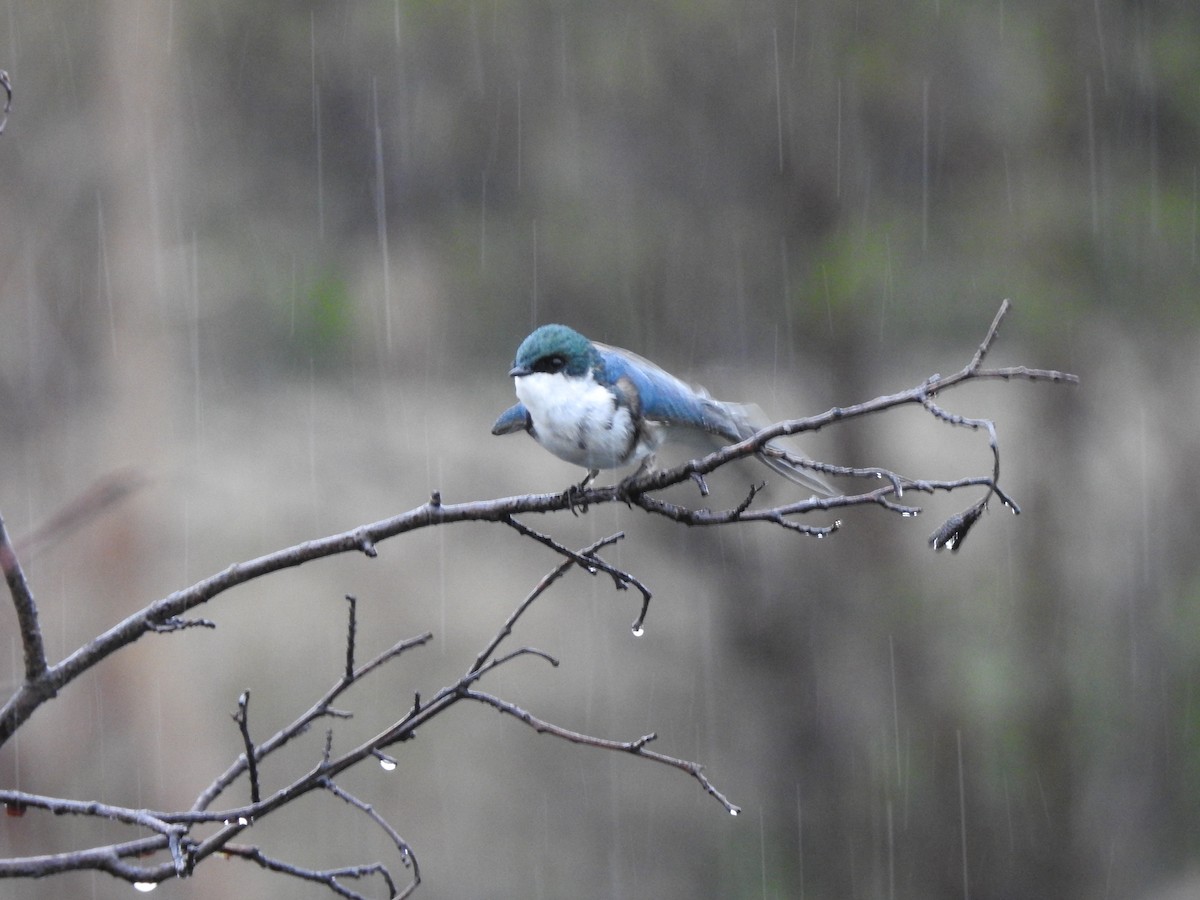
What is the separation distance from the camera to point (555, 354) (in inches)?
93.0

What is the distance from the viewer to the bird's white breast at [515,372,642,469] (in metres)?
2.18

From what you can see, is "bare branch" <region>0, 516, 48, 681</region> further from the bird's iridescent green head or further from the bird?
the bird's iridescent green head

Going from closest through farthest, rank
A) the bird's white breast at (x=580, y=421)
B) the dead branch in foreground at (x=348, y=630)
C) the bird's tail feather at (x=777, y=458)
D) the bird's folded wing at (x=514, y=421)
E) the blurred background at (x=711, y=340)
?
the dead branch in foreground at (x=348, y=630) < the bird's tail feather at (x=777, y=458) < the bird's white breast at (x=580, y=421) < the bird's folded wing at (x=514, y=421) < the blurred background at (x=711, y=340)

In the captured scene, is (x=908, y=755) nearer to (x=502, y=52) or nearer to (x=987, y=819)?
(x=987, y=819)

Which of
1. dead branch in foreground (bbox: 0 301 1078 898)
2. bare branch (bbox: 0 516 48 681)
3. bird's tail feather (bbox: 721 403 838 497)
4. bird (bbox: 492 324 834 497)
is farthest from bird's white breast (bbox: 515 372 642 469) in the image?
bare branch (bbox: 0 516 48 681)

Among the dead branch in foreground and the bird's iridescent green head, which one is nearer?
the dead branch in foreground

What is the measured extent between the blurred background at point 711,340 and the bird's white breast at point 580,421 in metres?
3.56

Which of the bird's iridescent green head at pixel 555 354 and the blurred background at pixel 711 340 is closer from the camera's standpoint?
the bird's iridescent green head at pixel 555 354

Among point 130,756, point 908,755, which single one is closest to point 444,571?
point 130,756

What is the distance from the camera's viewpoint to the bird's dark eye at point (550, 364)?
2354 mm

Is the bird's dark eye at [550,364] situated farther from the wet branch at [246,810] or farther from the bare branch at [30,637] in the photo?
the bare branch at [30,637]

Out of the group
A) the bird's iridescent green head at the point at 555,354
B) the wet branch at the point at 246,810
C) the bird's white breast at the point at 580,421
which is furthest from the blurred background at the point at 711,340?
the wet branch at the point at 246,810

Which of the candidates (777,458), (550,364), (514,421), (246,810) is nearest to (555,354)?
(550,364)

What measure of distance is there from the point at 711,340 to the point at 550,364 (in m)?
3.75
